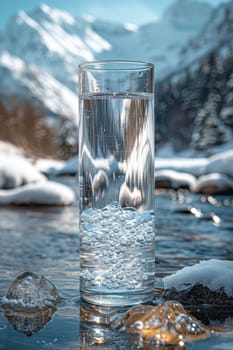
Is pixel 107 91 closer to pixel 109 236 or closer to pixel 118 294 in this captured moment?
pixel 109 236

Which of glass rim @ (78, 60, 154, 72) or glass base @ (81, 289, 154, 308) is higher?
glass rim @ (78, 60, 154, 72)

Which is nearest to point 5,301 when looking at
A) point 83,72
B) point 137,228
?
point 137,228

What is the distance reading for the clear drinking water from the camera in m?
1.95

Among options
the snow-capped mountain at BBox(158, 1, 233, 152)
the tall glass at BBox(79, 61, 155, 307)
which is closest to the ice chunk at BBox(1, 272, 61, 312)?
the tall glass at BBox(79, 61, 155, 307)

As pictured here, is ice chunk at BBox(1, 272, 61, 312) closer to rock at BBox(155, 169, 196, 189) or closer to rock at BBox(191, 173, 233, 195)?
rock at BBox(191, 173, 233, 195)

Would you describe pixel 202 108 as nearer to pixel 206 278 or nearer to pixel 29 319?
pixel 206 278

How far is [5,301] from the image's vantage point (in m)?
2.05

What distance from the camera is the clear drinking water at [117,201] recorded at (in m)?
1.95

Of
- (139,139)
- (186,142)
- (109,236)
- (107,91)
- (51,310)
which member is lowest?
(186,142)

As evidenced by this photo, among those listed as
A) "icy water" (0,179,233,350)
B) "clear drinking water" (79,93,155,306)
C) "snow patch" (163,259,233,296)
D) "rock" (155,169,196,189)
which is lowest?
"rock" (155,169,196,189)

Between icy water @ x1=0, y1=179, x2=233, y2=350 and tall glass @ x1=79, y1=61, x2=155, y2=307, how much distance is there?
194mm

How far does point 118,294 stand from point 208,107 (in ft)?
111

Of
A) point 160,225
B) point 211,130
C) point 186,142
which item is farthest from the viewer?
point 186,142

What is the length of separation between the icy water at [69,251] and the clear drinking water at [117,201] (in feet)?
0.63
